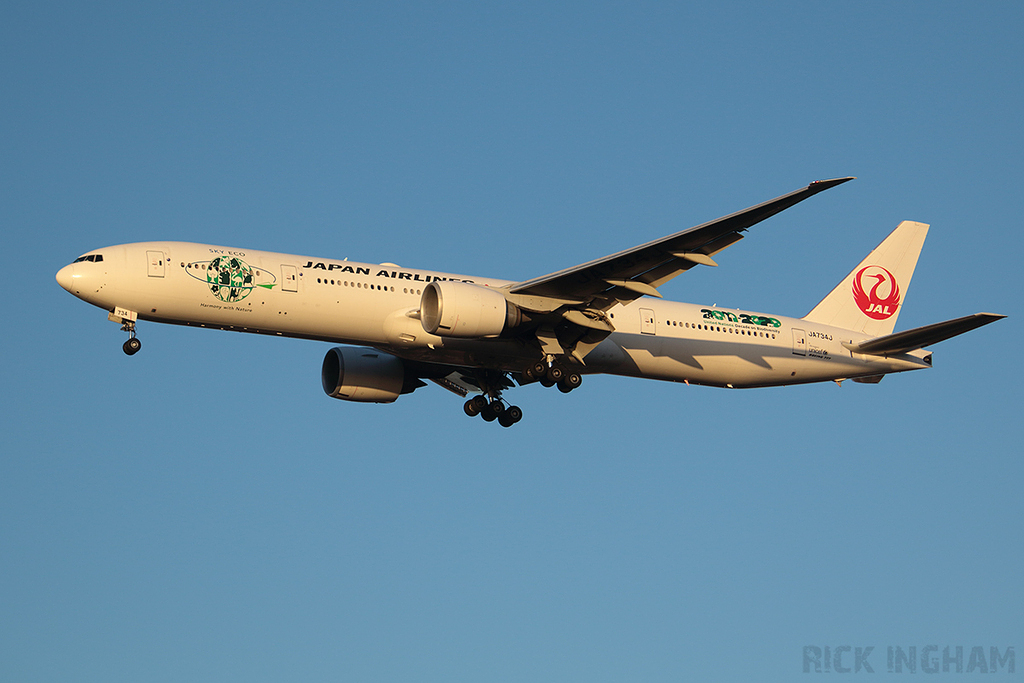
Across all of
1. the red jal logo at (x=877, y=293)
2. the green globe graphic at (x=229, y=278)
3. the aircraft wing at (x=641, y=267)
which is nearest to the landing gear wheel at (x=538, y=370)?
the aircraft wing at (x=641, y=267)

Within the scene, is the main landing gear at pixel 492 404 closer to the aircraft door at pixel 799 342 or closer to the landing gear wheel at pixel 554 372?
the landing gear wheel at pixel 554 372

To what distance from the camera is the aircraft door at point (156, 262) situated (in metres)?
31.2

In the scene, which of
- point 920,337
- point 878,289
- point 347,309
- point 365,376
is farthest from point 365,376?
point 878,289

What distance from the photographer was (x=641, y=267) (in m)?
32.1

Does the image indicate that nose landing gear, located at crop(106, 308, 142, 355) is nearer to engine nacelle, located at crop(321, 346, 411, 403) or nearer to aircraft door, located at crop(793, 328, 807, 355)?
engine nacelle, located at crop(321, 346, 411, 403)

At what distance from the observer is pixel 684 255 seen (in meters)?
31.0

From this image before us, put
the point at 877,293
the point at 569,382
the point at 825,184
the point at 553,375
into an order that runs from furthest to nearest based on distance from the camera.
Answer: the point at 877,293, the point at 569,382, the point at 553,375, the point at 825,184

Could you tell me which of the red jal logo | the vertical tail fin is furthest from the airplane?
the red jal logo

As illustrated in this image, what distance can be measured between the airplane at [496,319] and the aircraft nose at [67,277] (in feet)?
0.12

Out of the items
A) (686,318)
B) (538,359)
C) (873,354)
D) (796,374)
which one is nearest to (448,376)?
(538,359)

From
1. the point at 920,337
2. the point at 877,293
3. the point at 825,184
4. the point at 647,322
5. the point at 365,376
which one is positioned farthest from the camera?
the point at 877,293

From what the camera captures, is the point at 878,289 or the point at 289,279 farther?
the point at 878,289

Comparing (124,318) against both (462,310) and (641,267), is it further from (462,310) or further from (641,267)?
(641,267)

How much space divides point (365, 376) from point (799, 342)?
14875 mm
